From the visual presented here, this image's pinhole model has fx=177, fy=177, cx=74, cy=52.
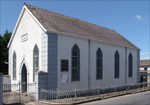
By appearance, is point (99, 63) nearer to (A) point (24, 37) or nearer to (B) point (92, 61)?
(B) point (92, 61)

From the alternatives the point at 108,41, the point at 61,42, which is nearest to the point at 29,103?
the point at 61,42

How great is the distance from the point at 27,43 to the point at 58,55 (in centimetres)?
391

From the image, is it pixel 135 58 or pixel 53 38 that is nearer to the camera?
pixel 53 38

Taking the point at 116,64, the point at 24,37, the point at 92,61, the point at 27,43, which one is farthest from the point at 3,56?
the point at 116,64

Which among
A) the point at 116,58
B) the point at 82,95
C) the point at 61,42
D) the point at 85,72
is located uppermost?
the point at 61,42

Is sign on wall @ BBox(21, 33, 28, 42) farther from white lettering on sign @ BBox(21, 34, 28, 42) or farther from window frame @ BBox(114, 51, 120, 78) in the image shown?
window frame @ BBox(114, 51, 120, 78)

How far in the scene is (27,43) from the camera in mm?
16844

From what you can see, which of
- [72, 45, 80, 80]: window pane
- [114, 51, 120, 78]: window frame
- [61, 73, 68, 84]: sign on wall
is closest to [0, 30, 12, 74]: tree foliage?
[72, 45, 80, 80]: window pane

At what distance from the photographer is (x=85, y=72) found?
17094mm

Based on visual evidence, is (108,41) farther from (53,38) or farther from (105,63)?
(53,38)

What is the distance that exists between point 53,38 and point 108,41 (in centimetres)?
808

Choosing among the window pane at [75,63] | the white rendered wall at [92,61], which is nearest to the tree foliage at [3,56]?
the window pane at [75,63]

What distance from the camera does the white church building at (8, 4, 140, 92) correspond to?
1437 cm

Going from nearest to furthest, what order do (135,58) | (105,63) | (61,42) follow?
1. (61,42)
2. (105,63)
3. (135,58)
